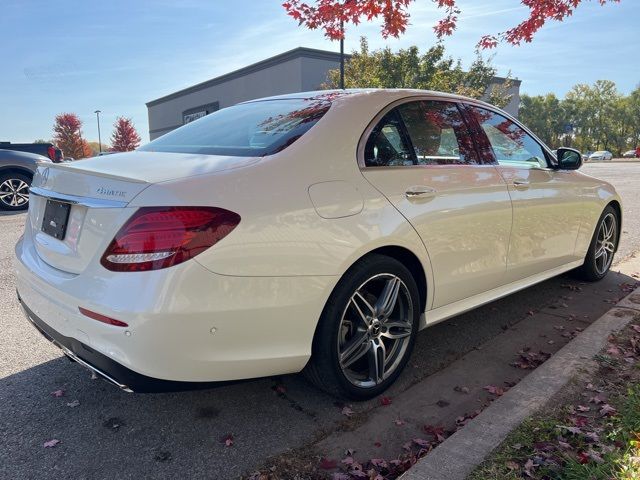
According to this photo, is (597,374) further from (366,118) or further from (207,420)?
(207,420)

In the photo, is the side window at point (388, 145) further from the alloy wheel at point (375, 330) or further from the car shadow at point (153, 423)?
the car shadow at point (153, 423)

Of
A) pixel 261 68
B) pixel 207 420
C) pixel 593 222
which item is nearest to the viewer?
pixel 207 420

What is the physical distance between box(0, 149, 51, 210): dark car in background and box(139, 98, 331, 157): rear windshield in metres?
8.23

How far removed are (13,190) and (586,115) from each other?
340ft

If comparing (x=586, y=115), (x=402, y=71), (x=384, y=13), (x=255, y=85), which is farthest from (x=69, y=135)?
(x=586, y=115)

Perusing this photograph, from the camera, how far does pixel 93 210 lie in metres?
2.22

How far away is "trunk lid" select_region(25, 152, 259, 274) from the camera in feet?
7.06

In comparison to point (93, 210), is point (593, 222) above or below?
below

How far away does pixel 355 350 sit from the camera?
2805 millimetres

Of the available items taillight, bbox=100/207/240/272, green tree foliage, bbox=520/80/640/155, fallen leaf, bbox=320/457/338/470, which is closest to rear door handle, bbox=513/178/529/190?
fallen leaf, bbox=320/457/338/470

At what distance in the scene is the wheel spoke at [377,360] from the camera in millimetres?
2852

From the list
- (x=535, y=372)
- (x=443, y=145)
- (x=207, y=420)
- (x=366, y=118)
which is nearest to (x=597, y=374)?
(x=535, y=372)

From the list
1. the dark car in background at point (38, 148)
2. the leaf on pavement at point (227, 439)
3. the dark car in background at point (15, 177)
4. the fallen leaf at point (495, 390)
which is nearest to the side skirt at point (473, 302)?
the fallen leaf at point (495, 390)

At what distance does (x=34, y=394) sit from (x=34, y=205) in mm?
1064
